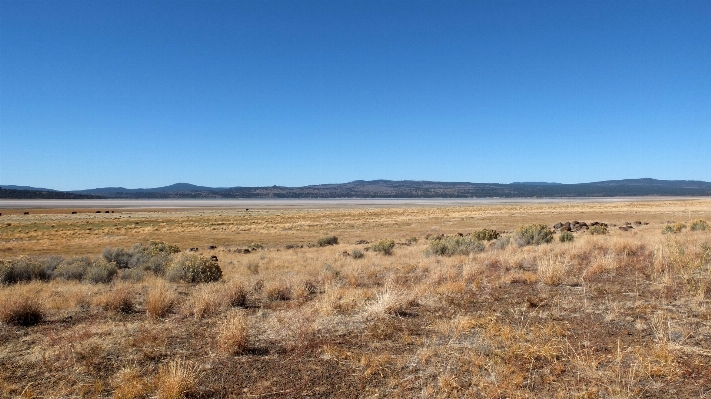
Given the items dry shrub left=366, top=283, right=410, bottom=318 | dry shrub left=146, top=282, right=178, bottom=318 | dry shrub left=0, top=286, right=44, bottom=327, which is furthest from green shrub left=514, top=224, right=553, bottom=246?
dry shrub left=0, top=286, right=44, bottom=327

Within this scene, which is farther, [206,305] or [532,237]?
[532,237]

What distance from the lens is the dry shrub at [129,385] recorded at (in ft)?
14.9

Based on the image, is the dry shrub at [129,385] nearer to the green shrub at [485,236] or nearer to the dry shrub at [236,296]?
the dry shrub at [236,296]

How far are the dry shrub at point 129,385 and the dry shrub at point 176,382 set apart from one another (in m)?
0.16

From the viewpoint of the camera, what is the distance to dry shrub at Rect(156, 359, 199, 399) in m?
4.45

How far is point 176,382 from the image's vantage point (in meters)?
4.51

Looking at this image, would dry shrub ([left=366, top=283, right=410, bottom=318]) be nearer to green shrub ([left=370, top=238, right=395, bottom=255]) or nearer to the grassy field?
the grassy field

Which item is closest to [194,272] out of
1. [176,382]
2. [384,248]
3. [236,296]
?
[236,296]

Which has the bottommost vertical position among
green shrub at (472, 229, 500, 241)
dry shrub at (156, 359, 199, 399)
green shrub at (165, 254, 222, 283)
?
green shrub at (472, 229, 500, 241)

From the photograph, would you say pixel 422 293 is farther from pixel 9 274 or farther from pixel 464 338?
pixel 9 274

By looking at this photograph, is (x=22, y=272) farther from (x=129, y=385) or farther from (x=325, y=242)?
(x=325, y=242)

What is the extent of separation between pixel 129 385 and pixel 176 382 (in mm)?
625

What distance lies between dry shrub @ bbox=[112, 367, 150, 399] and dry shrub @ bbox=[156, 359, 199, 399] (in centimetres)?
16

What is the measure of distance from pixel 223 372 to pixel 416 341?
2.68 metres
